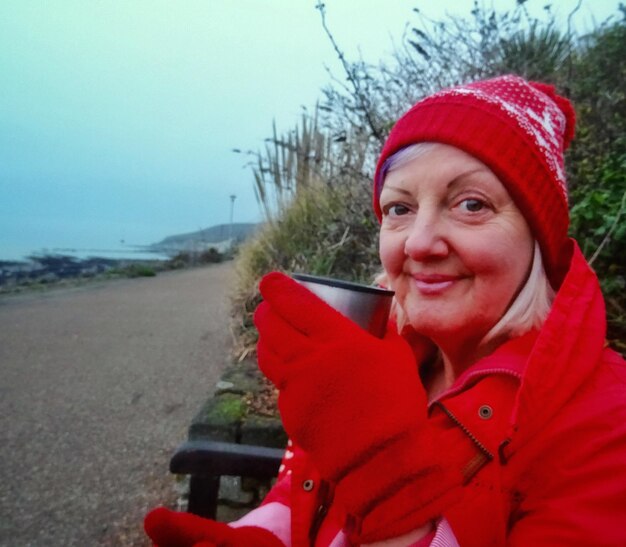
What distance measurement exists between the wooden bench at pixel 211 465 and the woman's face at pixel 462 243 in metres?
0.79

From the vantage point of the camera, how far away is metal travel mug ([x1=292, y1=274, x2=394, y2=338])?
93cm

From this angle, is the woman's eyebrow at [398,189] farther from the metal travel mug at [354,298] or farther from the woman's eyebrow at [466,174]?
the metal travel mug at [354,298]

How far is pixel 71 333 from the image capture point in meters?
6.45

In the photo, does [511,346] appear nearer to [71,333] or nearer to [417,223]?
[417,223]

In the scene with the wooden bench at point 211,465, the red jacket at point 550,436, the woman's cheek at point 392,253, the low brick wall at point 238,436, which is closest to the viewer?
the red jacket at point 550,436

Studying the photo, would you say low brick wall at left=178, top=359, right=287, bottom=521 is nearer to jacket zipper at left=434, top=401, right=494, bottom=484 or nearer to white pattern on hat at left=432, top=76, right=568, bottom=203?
jacket zipper at left=434, top=401, right=494, bottom=484

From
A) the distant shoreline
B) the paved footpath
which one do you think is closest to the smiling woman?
the paved footpath

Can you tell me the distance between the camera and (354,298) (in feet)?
3.05

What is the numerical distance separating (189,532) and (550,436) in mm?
861

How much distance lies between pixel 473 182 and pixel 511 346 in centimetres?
37

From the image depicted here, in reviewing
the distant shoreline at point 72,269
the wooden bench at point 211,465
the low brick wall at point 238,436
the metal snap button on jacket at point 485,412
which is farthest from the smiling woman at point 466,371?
the distant shoreline at point 72,269

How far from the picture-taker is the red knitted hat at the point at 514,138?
3.54 ft

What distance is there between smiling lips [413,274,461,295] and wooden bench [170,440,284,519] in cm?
80

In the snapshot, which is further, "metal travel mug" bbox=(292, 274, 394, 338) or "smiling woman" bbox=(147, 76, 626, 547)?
"metal travel mug" bbox=(292, 274, 394, 338)
